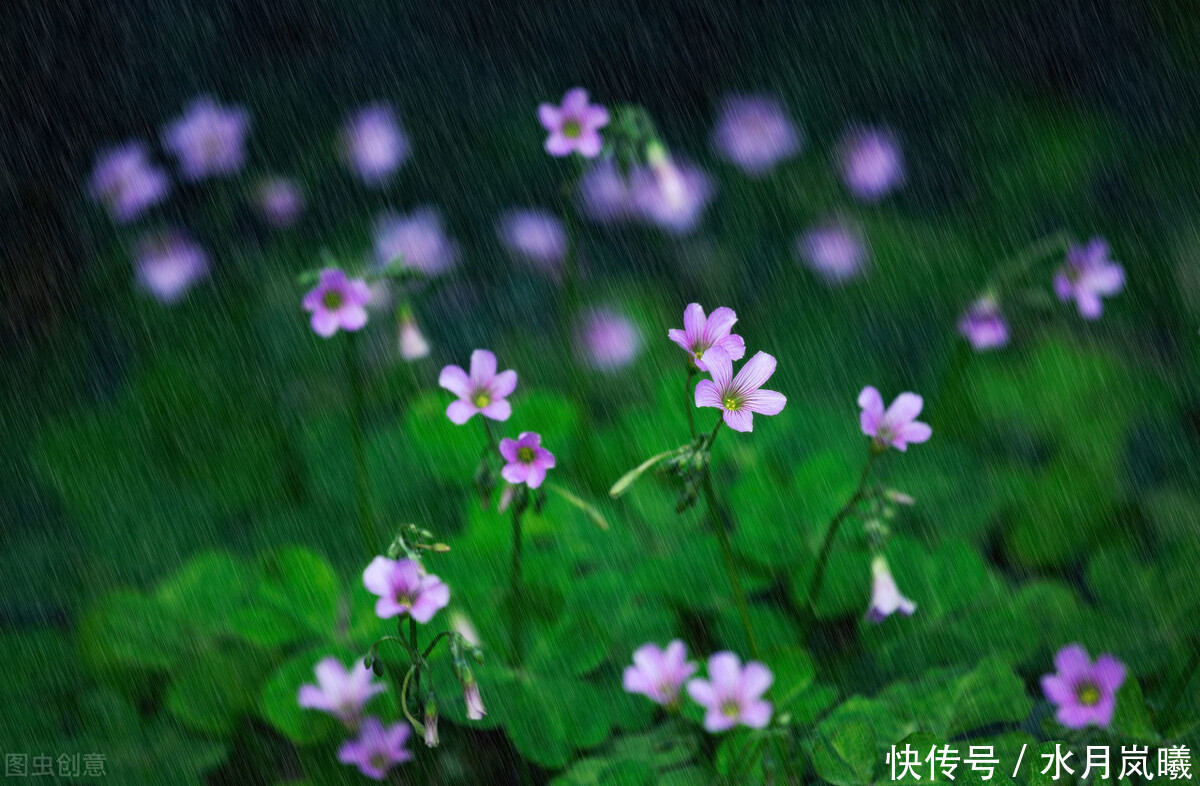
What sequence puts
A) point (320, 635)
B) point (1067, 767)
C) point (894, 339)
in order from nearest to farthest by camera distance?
point (1067, 767), point (320, 635), point (894, 339)

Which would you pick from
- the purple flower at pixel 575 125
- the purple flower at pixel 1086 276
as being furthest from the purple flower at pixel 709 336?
the purple flower at pixel 1086 276

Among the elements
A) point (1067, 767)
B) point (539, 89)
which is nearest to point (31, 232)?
point (539, 89)

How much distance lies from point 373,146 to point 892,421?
1628mm

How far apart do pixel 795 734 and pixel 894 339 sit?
3.43 ft

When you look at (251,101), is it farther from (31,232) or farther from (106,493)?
(106,493)

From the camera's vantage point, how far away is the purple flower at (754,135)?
2727mm

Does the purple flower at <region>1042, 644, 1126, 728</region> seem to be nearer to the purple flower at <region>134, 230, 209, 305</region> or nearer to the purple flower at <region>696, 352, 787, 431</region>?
the purple flower at <region>696, 352, 787, 431</region>

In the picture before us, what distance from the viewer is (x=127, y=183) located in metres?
2.40

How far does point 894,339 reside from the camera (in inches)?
94.6

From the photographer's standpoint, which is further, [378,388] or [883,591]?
[378,388]

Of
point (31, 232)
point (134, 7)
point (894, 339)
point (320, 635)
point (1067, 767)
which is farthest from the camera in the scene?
point (134, 7)

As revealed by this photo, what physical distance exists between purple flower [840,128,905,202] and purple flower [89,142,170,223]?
161 cm

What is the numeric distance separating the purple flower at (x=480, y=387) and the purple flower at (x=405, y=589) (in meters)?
0.21

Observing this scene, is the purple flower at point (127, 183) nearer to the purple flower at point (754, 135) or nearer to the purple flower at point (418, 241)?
the purple flower at point (418, 241)
